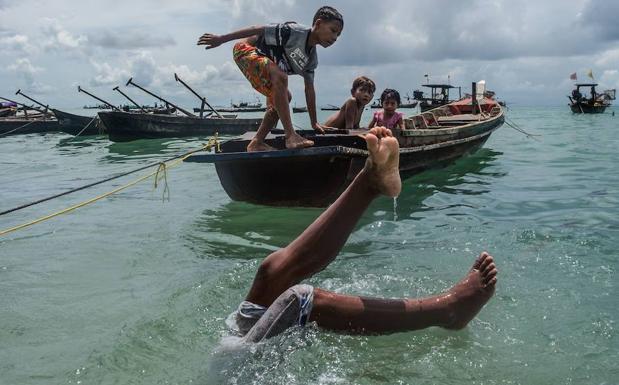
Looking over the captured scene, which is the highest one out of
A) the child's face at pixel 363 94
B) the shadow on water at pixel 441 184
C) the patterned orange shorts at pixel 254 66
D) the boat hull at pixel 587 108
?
the patterned orange shorts at pixel 254 66

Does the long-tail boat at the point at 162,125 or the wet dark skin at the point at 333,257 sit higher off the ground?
the long-tail boat at the point at 162,125

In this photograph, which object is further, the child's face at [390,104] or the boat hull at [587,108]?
the boat hull at [587,108]

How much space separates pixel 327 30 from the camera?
537cm

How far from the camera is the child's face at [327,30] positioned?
5.33m

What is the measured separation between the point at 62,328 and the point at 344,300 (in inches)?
79.4

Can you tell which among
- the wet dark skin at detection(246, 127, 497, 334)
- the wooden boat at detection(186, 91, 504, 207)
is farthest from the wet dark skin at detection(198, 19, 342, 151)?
the wet dark skin at detection(246, 127, 497, 334)

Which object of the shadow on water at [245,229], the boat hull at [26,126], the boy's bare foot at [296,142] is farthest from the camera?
the boat hull at [26,126]

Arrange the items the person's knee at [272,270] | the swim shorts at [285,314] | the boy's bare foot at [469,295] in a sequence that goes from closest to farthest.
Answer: the swim shorts at [285,314] < the person's knee at [272,270] < the boy's bare foot at [469,295]

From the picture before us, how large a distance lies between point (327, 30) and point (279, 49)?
63 centimetres

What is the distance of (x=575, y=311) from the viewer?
373 cm

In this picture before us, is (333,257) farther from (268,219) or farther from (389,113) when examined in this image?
(389,113)

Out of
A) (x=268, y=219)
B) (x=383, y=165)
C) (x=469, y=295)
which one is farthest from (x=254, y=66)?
(x=469, y=295)

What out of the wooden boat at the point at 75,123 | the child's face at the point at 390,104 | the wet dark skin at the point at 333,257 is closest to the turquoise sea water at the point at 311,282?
the wet dark skin at the point at 333,257

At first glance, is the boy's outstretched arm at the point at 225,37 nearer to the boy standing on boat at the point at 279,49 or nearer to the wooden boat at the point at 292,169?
the boy standing on boat at the point at 279,49
